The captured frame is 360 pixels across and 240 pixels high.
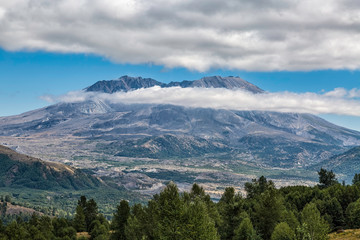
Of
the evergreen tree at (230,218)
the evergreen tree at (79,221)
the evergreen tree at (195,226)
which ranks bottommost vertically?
the evergreen tree at (79,221)

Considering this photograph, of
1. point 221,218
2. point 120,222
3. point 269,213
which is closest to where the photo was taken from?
point 269,213

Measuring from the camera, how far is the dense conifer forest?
3071 inches

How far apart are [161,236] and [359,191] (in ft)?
307

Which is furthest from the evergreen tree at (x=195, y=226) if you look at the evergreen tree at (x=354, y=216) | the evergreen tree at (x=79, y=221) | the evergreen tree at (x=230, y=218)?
the evergreen tree at (x=79, y=221)

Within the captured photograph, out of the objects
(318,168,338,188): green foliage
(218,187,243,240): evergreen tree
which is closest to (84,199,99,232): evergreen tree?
(218,187,243,240): evergreen tree

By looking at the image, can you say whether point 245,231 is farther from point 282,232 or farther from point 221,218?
point 221,218

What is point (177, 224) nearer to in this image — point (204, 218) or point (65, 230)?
point (204, 218)

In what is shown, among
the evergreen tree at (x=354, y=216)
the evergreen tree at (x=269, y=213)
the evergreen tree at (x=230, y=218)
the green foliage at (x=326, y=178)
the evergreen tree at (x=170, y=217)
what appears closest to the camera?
the evergreen tree at (x=170, y=217)

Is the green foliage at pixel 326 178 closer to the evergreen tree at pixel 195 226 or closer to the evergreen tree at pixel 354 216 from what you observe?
the evergreen tree at pixel 354 216

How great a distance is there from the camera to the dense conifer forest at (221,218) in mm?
77994

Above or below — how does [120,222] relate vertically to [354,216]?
below

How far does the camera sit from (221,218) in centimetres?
12306

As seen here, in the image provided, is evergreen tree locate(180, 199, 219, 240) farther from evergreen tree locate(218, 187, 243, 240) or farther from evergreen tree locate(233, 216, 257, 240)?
evergreen tree locate(218, 187, 243, 240)

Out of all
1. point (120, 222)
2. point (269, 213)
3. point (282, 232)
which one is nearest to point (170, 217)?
point (282, 232)
